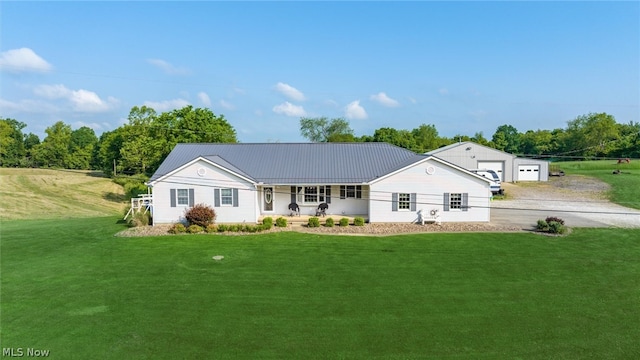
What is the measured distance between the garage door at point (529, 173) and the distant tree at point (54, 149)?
8099 centimetres

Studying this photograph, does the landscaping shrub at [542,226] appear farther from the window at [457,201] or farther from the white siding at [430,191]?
the window at [457,201]

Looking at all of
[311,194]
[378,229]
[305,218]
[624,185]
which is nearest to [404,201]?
[378,229]

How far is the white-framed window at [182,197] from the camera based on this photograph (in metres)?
25.3

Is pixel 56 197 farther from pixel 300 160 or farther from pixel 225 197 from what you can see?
pixel 300 160

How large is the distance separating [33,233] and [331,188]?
18.4 metres

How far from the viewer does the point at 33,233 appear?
79.5 ft

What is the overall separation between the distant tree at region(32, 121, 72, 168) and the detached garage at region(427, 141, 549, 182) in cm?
7213

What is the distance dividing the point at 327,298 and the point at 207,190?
14.1 meters

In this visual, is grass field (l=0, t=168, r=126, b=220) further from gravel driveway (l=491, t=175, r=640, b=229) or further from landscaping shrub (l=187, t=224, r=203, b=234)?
gravel driveway (l=491, t=175, r=640, b=229)

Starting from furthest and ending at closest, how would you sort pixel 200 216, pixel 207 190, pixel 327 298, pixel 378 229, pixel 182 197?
pixel 182 197, pixel 207 190, pixel 200 216, pixel 378 229, pixel 327 298

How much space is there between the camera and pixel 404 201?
2533 centimetres

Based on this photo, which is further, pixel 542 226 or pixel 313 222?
pixel 313 222

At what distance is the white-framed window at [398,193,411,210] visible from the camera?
25269mm

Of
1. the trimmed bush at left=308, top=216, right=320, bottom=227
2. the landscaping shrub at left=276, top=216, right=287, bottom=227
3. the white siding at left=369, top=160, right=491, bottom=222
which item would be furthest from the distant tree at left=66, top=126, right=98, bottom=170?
the white siding at left=369, top=160, right=491, bottom=222
